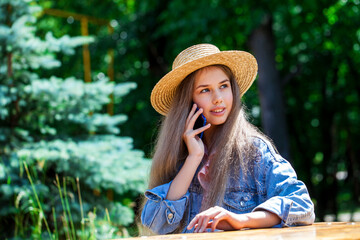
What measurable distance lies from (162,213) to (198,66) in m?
0.78

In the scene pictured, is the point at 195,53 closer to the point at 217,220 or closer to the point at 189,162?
the point at 189,162

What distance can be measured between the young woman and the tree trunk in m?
5.65

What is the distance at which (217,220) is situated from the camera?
6.01ft

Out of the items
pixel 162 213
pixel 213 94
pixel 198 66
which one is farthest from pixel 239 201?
pixel 198 66

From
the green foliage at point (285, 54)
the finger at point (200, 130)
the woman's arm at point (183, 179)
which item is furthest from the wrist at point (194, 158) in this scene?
the green foliage at point (285, 54)

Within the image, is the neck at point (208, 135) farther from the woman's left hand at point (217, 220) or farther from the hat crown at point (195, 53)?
the woman's left hand at point (217, 220)

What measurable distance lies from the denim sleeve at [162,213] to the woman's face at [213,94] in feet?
1.54

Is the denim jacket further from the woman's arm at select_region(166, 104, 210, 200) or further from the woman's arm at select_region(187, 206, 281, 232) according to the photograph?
the woman's arm at select_region(187, 206, 281, 232)

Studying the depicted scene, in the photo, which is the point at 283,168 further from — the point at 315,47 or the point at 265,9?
the point at 315,47

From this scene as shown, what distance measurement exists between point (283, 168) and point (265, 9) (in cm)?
570

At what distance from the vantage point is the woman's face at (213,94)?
8.13 ft

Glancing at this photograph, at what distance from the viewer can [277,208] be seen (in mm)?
1935

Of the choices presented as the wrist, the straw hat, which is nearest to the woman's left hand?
the wrist

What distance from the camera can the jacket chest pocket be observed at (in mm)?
2252
